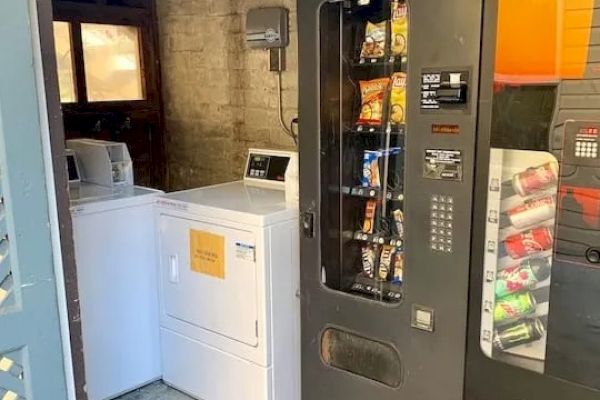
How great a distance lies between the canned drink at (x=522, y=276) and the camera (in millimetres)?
1651

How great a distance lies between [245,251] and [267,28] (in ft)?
3.95

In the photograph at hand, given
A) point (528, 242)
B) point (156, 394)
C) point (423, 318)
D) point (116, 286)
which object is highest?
point (528, 242)

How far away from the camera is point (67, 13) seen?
332 cm

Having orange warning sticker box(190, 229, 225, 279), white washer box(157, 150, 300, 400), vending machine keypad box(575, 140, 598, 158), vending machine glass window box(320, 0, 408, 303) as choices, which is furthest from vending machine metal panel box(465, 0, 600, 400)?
orange warning sticker box(190, 229, 225, 279)

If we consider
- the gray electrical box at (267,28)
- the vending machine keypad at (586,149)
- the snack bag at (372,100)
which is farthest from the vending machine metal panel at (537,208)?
the gray electrical box at (267,28)

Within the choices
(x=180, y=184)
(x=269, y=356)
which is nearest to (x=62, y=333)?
(x=269, y=356)

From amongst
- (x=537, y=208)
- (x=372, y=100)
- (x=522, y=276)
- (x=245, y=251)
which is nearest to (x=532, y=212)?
(x=537, y=208)

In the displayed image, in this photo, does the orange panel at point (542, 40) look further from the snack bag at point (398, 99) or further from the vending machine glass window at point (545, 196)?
the snack bag at point (398, 99)

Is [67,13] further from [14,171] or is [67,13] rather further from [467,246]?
[467,246]

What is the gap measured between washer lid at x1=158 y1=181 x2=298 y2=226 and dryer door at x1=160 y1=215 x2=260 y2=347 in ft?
0.21

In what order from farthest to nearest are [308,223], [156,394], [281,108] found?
1. [281,108]
2. [156,394]
3. [308,223]

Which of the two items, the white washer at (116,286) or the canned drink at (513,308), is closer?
the canned drink at (513,308)

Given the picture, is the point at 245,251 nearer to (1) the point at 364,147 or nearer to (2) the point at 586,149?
(1) the point at 364,147

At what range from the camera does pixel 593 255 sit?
4.87ft
